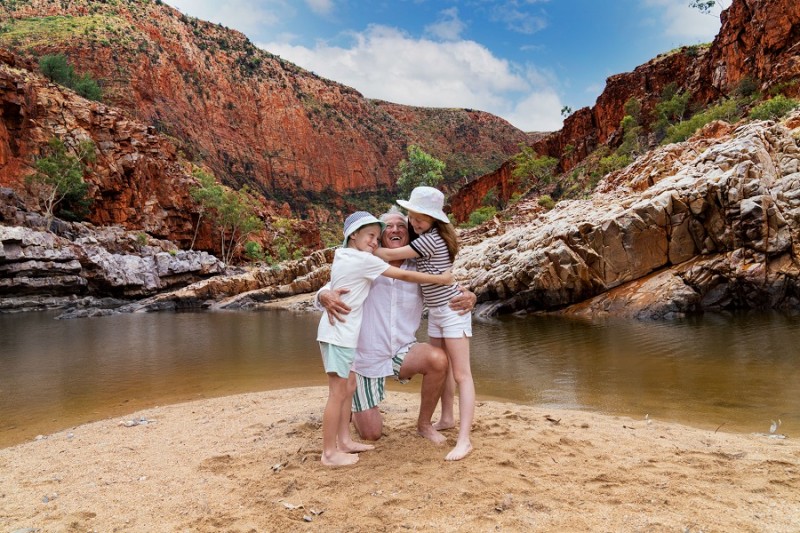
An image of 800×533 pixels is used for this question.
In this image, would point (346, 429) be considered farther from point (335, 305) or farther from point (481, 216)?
point (481, 216)

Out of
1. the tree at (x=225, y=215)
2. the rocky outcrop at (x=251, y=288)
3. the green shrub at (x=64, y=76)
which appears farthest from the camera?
the green shrub at (x=64, y=76)

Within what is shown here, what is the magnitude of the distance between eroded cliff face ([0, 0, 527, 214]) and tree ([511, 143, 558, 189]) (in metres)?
39.9

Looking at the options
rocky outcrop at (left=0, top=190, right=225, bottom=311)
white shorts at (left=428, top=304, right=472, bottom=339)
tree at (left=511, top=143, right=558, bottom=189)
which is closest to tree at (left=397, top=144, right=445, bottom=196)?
tree at (left=511, top=143, right=558, bottom=189)

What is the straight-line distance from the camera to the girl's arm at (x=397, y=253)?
3402 millimetres

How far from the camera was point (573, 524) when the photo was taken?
221 cm

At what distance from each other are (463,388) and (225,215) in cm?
4868

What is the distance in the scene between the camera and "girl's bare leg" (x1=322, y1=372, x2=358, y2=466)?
3.18m

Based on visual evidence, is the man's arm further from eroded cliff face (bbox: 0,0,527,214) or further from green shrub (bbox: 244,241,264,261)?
eroded cliff face (bbox: 0,0,527,214)

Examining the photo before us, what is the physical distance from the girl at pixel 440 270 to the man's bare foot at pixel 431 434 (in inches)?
9.6

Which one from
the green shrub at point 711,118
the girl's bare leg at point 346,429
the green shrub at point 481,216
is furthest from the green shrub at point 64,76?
the girl's bare leg at point 346,429

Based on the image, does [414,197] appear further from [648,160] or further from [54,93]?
[54,93]

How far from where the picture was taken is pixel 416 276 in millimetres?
3297

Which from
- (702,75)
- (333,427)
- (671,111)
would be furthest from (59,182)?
(702,75)

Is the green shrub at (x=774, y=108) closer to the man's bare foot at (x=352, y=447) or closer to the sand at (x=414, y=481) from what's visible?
the sand at (x=414, y=481)
